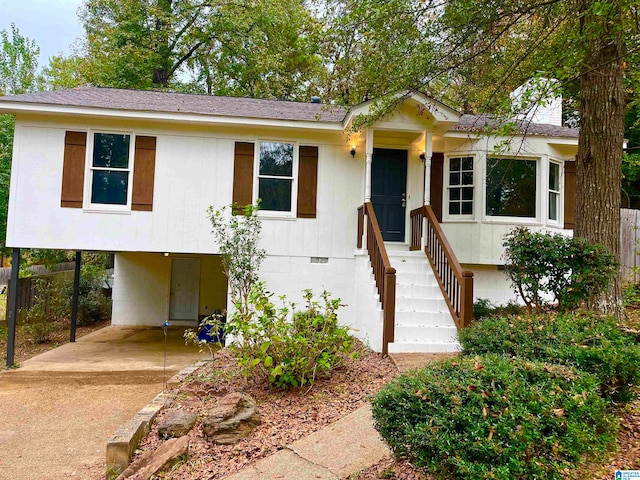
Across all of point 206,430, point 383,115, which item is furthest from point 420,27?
point 206,430

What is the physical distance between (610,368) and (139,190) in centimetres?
745

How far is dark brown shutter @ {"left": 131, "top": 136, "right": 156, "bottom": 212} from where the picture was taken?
24.8ft

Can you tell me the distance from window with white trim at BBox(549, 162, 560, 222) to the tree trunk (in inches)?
139

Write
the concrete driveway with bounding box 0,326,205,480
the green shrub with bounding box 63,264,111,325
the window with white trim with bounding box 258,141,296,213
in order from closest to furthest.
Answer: the concrete driveway with bounding box 0,326,205,480 → the window with white trim with bounding box 258,141,296,213 → the green shrub with bounding box 63,264,111,325

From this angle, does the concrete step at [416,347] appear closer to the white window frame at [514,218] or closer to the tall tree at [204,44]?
the white window frame at [514,218]

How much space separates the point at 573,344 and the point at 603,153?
10.6 ft

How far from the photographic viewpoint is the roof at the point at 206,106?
24.1ft

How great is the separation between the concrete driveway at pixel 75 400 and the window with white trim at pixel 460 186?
20.0 feet

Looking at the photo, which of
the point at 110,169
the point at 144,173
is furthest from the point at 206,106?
the point at 110,169

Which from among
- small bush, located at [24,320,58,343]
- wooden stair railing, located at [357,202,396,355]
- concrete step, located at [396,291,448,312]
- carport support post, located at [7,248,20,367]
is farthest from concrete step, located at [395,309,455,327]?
small bush, located at [24,320,58,343]

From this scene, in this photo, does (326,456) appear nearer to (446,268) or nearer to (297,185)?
(446,268)

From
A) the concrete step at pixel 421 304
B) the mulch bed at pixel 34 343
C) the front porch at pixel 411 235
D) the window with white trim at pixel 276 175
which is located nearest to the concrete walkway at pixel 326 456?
the front porch at pixel 411 235

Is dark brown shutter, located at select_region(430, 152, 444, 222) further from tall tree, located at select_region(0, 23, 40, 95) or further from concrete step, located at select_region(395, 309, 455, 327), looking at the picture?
tall tree, located at select_region(0, 23, 40, 95)

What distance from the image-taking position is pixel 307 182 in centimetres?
797
